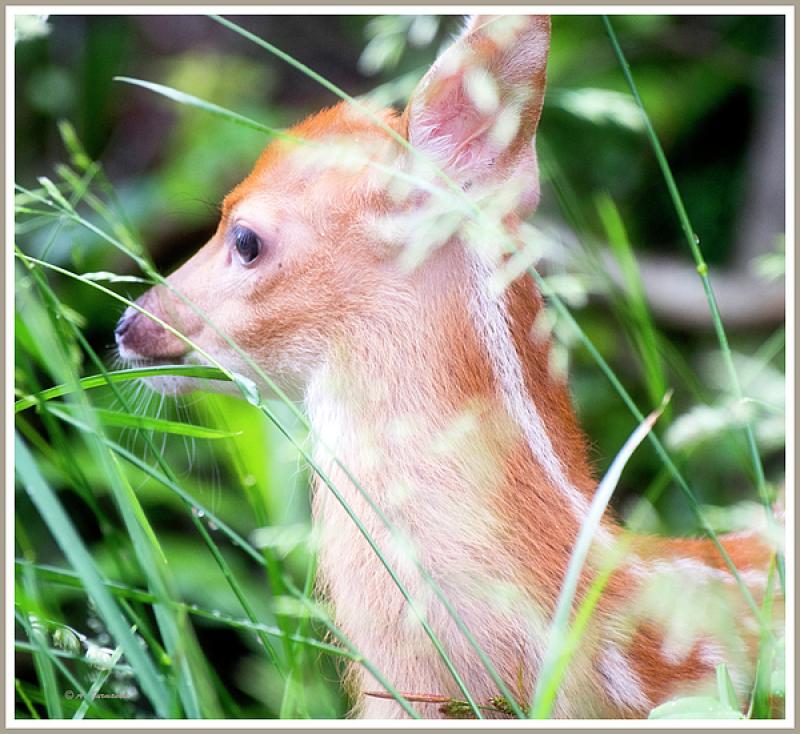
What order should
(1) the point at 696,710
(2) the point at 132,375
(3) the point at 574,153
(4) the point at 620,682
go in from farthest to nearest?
(3) the point at 574,153
(4) the point at 620,682
(2) the point at 132,375
(1) the point at 696,710

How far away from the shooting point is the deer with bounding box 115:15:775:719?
1.72 m

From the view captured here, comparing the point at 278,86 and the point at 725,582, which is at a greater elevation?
the point at 278,86

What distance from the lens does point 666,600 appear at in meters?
1.73

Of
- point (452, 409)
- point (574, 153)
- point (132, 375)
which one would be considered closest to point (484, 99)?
point (452, 409)

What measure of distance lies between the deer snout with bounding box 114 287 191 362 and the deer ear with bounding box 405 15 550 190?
2.01 ft

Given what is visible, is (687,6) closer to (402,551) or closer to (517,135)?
(517,135)

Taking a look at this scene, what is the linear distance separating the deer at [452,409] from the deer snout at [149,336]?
123 mm

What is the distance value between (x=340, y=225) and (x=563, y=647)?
0.85 m

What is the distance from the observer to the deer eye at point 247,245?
1.98 m

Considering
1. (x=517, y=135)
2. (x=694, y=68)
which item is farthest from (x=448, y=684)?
(x=694, y=68)

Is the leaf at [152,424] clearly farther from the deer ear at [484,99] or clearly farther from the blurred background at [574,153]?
the blurred background at [574,153]

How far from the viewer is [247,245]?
199cm

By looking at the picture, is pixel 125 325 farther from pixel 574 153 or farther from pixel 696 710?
pixel 574 153

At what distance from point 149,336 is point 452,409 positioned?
2.16ft
